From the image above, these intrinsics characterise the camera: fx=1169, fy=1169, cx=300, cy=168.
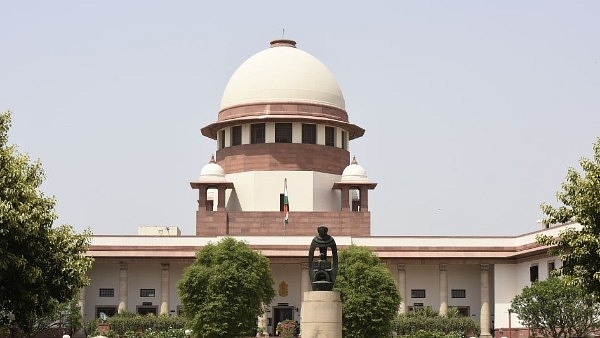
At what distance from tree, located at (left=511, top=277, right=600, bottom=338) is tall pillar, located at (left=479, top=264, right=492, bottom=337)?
39.8 ft

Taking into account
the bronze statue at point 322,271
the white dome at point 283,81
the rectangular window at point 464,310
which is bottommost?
the rectangular window at point 464,310

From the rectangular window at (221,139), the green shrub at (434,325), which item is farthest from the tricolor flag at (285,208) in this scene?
the green shrub at (434,325)

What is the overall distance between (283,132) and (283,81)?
3359mm

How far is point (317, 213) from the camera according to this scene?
72.6 meters

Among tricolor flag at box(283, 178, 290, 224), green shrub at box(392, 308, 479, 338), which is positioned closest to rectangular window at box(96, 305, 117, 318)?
tricolor flag at box(283, 178, 290, 224)

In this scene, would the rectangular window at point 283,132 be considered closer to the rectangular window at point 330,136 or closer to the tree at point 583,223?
the rectangular window at point 330,136

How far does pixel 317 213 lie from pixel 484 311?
11802 millimetres

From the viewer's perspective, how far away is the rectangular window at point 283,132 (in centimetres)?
7550

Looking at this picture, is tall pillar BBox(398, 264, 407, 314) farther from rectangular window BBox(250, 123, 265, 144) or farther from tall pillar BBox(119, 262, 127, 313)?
tall pillar BBox(119, 262, 127, 313)

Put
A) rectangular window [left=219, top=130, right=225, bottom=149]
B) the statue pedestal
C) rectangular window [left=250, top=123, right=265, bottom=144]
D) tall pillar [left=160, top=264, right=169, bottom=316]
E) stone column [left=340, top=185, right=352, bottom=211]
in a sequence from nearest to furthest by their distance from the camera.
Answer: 1. the statue pedestal
2. tall pillar [left=160, top=264, right=169, bottom=316]
3. stone column [left=340, top=185, right=352, bottom=211]
4. rectangular window [left=250, top=123, right=265, bottom=144]
5. rectangular window [left=219, top=130, right=225, bottom=149]

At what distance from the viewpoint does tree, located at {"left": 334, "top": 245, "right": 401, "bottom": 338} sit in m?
57.9

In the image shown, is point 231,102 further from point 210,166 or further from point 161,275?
point 161,275

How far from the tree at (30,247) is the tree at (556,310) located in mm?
24615

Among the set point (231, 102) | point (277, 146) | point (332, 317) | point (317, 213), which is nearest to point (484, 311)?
point (317, 213)
